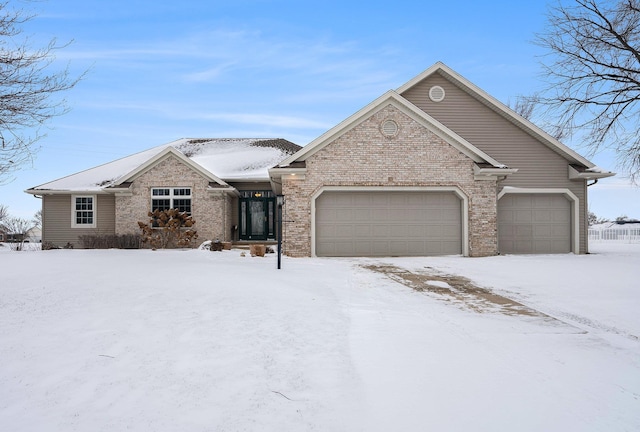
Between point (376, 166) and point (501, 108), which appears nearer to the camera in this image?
point (376, 166)

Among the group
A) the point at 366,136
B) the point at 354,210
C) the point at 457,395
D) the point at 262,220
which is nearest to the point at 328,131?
the point at 366,136

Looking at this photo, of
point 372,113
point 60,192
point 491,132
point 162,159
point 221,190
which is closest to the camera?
point 372,113

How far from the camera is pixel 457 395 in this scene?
3770mm

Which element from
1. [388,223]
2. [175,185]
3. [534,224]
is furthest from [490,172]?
[175,185]

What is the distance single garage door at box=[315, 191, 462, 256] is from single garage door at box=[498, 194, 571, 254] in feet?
9.02

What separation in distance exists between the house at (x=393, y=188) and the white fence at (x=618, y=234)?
51.6 feet

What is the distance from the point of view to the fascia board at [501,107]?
17641mm

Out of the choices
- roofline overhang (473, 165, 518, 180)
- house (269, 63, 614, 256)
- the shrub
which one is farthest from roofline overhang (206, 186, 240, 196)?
roofline overhang (473, 165, 518, 180)

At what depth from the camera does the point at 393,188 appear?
15602mm

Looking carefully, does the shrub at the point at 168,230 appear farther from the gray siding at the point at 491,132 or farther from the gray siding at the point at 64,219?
the gray siding at the point at 491,132

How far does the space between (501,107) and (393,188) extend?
20.6 ft

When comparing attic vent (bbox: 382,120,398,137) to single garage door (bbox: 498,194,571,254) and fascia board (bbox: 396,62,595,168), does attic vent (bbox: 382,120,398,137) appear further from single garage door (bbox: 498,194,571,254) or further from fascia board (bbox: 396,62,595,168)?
single garage door (bbox: 498,194,571,254)

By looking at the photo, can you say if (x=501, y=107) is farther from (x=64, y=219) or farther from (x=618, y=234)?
(x=64, y=219)

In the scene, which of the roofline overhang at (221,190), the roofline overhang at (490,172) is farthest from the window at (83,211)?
the roofline overhang at (490,172)
